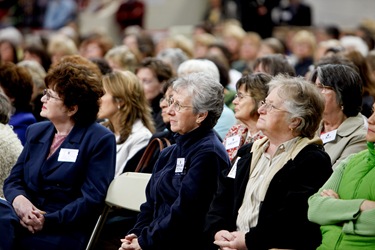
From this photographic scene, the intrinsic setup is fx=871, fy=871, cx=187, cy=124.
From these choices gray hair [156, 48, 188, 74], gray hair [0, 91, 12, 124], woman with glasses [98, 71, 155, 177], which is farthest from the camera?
gray hair [156, 48, 188, 74]

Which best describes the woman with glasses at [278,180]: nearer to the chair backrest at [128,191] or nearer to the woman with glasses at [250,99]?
the woman with glasses at [250,99]

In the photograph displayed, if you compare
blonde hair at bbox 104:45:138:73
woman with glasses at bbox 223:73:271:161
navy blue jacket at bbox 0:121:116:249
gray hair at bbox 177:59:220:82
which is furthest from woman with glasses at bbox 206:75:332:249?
blonde hair at bbox 104:45:138:73

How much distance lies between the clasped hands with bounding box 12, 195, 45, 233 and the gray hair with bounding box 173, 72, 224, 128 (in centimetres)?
110

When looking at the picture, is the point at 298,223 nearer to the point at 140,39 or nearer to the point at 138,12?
the point at 140,39

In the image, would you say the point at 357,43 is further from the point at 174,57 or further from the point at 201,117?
the point at 201,117

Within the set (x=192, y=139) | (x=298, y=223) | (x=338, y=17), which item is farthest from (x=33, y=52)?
(x=338, y=17)

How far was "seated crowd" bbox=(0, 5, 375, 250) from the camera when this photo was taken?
158 inches

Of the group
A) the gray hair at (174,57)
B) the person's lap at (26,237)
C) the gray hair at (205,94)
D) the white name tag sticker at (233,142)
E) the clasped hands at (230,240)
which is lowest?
the gray hair at (174,57)

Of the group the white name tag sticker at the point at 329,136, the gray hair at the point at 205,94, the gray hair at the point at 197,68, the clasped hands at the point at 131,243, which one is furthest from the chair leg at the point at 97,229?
the gray hair at the point at 197,68

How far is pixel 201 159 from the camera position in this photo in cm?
454

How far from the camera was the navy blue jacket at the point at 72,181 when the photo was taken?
5012 millimetres

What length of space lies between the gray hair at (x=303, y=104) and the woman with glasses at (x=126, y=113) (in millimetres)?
1778

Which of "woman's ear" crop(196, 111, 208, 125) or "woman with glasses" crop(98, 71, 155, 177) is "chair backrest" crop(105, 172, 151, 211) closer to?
"woman's ear" crop(196, 111, 208, 125)

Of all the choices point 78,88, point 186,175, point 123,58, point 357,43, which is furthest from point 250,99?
point 357,43
